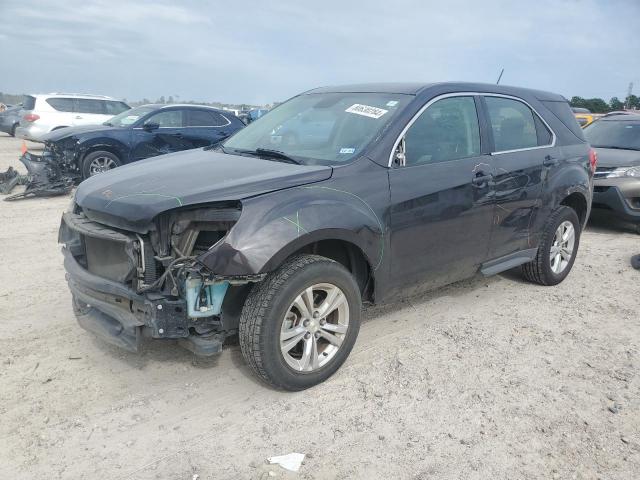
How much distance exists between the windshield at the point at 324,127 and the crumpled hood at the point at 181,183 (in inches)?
11.0

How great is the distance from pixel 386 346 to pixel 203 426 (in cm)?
151

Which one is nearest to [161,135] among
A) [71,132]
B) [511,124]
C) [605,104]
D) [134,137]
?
[134,137]

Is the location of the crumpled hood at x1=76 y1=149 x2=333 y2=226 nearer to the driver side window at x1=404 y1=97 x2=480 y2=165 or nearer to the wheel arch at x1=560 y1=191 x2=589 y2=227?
the driver side window at x1=404 y1=97 x2=480 y2=165

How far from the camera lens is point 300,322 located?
317 cm

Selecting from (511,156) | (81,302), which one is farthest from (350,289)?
(511,156)

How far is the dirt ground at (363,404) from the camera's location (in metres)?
2.67

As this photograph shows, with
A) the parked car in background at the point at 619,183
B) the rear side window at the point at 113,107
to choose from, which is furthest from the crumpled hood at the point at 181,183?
the rear side window at the point at 113,107

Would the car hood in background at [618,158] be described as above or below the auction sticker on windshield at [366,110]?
below

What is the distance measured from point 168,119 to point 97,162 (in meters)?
1.70

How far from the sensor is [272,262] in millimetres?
2895

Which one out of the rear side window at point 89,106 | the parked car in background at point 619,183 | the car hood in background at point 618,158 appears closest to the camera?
the parked car in background at point 619,183

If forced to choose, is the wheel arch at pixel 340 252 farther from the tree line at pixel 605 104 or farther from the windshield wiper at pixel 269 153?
the tree line at pixel 605 104

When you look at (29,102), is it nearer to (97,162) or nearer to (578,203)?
(97,162)

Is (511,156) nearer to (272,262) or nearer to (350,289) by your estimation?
(350,289)
